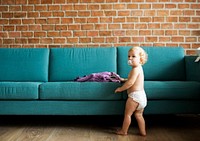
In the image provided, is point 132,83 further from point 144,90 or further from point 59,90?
point 59,90

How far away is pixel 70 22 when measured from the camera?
11.2 ft

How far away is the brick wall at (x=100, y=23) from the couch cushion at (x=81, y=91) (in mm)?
1099

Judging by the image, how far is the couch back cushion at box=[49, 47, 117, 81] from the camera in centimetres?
304

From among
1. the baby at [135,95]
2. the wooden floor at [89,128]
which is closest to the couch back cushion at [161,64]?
the wooden floor at [89,128]

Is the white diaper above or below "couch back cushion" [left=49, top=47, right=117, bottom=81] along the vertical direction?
below

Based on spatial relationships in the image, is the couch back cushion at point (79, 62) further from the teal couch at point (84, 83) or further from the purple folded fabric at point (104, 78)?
the purple folded fabric at point (104, 78)

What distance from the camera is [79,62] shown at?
3.08 metres

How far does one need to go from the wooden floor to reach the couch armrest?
0.47m

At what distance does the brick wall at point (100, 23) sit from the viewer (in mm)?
3355

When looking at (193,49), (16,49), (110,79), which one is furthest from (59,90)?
(193,49)

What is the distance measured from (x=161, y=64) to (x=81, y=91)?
1.13 metres

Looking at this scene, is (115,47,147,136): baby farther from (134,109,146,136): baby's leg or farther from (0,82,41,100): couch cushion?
(0,82,41,100): couch cushion

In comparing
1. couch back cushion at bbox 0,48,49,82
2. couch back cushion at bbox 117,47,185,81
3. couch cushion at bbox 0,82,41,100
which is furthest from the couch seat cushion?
couch back cushion at bbox 0,48,49,82

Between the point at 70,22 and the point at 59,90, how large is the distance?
4.24 ft
